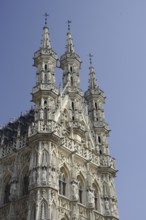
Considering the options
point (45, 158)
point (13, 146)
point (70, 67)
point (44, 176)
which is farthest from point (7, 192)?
point (70, 67)

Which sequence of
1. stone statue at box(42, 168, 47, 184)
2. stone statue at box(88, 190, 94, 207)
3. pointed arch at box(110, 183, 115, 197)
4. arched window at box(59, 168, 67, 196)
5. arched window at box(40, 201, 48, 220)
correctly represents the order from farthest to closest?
pointed arch at box(110, 183, 115, 197) → stone statue at box(88, 190, 94, 207) → arched window at box(59, 168, 67, 196) → stone statue at box(42, 168, 47, 184) → arched window at box(40, 201, 48, 220)

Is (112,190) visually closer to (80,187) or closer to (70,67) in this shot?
(80,187)

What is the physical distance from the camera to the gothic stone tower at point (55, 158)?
83.5 ft

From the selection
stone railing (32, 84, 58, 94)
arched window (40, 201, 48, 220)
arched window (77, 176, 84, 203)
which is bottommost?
arched window (40, 201, 48, 220)

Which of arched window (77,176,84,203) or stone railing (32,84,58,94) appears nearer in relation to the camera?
arched window (77,176,84,203)

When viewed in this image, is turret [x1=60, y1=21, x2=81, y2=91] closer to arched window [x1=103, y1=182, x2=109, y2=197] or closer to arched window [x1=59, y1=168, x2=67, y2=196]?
arched window [x1=103, y1=182, x2=109, y2=197]

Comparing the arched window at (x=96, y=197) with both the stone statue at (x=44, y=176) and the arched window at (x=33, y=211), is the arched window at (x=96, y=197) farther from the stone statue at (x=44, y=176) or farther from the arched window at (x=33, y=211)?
the arched window at (x=33, y=211)

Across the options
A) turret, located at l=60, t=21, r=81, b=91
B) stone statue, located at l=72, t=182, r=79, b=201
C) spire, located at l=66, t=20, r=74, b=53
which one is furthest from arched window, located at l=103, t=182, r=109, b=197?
spire, located at l=66, t=20, r=74, b=53

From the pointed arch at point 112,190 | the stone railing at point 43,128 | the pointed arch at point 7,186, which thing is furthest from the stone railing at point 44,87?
the pointed arch at point 112,190

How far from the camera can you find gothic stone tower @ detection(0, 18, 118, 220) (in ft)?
83.5

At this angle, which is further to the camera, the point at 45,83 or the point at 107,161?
the point at 107,161

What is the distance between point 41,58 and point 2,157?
30.7ft

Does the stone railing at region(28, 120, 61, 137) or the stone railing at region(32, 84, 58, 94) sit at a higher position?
the stone railing at region(32, 84, 58, 94)

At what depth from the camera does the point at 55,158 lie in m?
27.0
